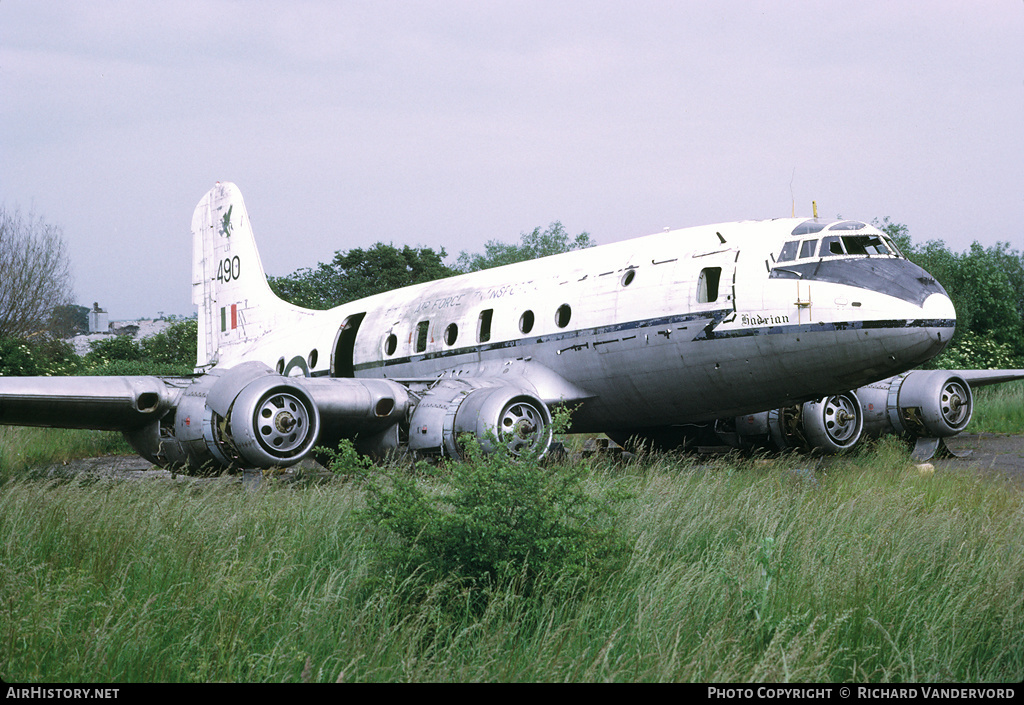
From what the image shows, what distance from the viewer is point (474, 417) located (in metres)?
11.6

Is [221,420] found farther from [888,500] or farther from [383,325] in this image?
[888,500]

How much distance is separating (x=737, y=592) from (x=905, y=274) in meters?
6.93

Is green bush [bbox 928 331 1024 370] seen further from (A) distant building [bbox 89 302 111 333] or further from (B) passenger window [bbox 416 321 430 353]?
(A) distant building [bbox 89 302 111 333]

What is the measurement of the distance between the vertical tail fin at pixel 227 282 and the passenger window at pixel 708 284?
35.9 ft

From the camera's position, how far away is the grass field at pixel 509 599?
4676 millimetres

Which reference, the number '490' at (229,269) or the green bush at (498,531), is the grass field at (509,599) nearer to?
the green bush at (498,531)

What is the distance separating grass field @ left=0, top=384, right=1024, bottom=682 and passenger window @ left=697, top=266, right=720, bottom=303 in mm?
3631

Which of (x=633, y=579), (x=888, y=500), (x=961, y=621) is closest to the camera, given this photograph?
(x=961, y=621)

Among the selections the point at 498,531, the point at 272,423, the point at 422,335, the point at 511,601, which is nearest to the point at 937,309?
the point at 498,531

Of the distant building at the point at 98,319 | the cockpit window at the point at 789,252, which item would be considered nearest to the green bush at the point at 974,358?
the cockpit window at the point at 789,252

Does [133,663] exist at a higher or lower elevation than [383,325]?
lower

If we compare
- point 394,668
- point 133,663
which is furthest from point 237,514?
point 394,668

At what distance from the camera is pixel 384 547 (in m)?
6.52

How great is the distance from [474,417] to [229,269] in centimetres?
1193
